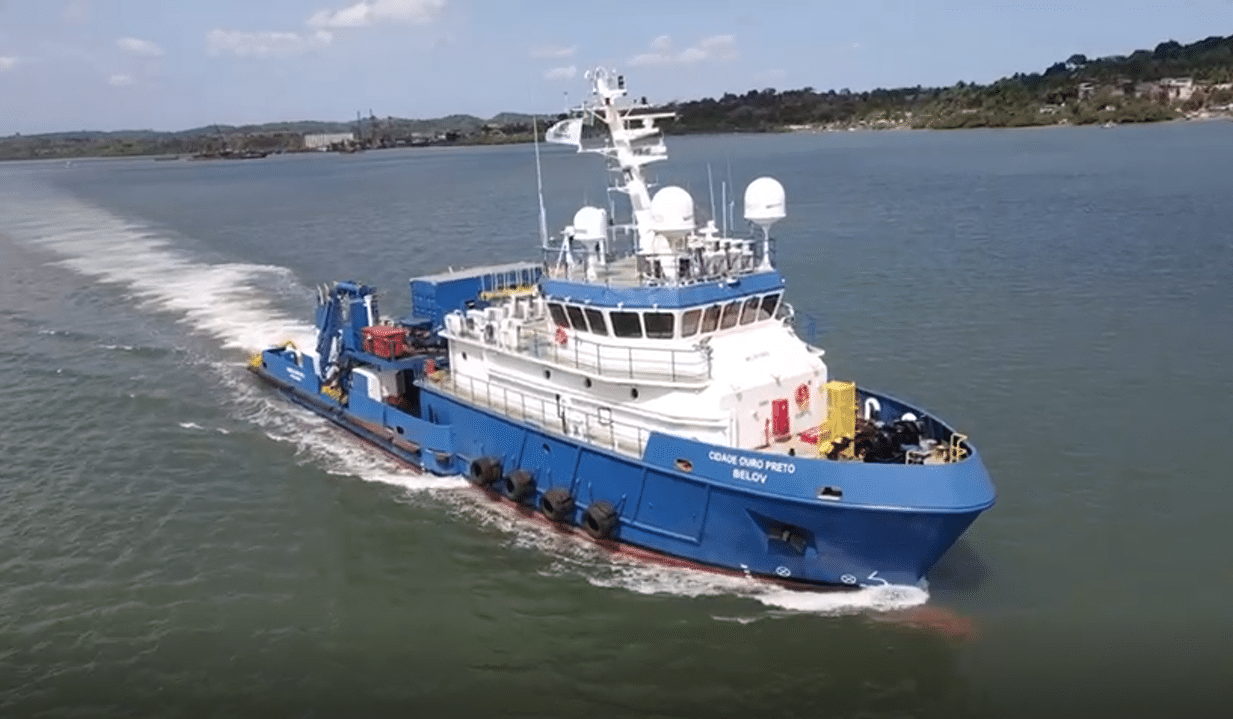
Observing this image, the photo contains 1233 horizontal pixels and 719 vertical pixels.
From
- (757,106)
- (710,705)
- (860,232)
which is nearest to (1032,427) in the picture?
(710,705)

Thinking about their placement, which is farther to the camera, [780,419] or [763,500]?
[780,419]

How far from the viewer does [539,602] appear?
571 inches

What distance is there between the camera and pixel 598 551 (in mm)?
15656

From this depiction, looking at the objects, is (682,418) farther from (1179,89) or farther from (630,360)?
(1179,89)

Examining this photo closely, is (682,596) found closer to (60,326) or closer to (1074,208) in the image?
(60,326)

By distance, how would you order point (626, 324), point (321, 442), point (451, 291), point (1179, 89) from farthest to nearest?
point (1179, 89), point (321, 442), point (451, 291), point (626, 324)

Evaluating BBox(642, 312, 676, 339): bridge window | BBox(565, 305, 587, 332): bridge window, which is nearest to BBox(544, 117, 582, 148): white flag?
BBox(565, 305, 587, 332): bridge window

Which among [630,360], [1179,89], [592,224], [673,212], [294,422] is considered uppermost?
[1179,89]

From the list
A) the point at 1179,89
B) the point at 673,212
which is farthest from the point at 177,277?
the point at 1179,89

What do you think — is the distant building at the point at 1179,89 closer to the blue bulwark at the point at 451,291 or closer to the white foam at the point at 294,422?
the white foam at the point at 294,422

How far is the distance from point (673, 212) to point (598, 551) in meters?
5.54

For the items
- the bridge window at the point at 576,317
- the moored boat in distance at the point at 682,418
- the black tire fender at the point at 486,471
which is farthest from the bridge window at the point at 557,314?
the black tire fender at the point at 486,471

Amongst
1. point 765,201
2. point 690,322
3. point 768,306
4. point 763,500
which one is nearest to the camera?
point 763,500

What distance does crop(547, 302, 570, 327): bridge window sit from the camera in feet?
53.3
